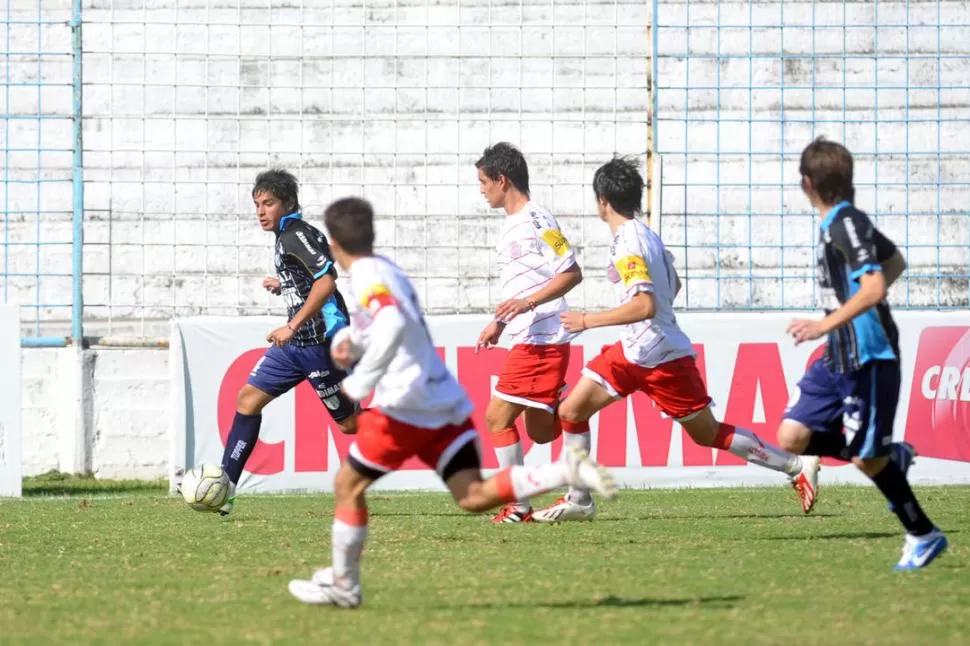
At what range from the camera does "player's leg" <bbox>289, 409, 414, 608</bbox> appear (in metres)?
5.29

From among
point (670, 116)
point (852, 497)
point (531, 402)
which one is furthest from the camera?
point (670, 116)

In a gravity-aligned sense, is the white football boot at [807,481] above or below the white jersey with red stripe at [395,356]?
below

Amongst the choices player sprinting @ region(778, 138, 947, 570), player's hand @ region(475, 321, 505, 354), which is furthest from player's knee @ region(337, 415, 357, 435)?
player sprinting @ region(778, 138, 947, 570)

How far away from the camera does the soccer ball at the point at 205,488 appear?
851cm

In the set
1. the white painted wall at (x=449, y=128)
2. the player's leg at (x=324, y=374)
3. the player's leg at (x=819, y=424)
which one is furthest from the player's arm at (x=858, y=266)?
the white painted wall at (x=449, y=128)

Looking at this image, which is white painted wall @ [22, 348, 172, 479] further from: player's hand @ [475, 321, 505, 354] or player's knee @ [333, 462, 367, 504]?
player's knee @ [333, 462, 367, 504]

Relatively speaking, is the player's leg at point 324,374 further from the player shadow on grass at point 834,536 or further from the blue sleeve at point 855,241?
the blue sleeve at point 855,241

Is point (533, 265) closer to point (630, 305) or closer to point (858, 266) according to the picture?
point (630, 305)

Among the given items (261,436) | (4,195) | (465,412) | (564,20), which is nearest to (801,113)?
(564,20)

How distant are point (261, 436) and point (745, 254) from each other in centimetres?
500

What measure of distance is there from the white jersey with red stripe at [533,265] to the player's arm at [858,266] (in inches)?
106

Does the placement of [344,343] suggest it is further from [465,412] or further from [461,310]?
[461,310]

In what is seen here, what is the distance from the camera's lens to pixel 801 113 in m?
14.7

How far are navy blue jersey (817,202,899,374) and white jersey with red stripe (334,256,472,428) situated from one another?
1.70m
